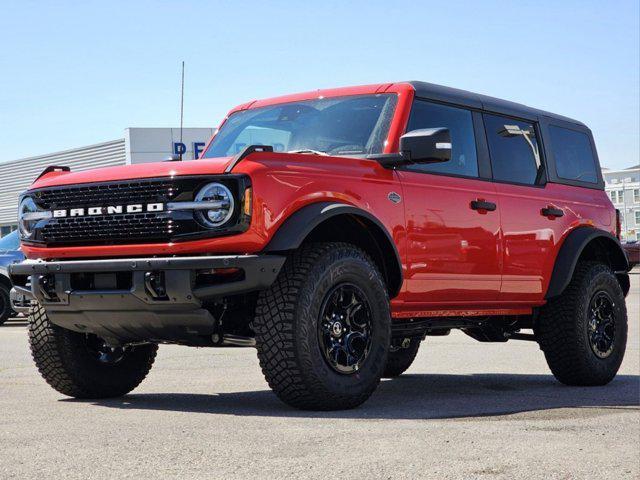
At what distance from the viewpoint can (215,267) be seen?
6.29 meters

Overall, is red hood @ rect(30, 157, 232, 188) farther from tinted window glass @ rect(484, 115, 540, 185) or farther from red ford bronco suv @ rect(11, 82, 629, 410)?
tinted window glass @ rect(484, 115, 540, 185)

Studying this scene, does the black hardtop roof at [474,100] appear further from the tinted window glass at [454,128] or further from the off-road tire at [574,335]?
the off-road tire at [574,335]

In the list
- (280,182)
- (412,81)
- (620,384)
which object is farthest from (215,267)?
(620,384)

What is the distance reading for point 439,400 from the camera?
7680 millimetres

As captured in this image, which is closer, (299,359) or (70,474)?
(70,474)

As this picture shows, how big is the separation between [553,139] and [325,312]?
375 centimetres

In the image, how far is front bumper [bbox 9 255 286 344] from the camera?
6316mm

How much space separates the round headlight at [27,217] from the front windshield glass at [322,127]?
1572 millimetres

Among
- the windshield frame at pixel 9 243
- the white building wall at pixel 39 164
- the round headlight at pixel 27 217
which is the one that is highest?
the round headlight at pixel 27 217

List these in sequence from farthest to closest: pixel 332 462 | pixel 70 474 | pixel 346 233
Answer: pixel 346 233 < pixel 332 462 < pixel 70 474

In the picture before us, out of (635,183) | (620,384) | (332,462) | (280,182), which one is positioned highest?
(280,182)

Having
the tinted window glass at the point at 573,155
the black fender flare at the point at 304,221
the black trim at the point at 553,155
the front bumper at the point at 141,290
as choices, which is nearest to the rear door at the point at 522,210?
the black trim at the point at 553,155

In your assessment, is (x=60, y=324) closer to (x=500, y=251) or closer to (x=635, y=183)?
(x=500, y=251)

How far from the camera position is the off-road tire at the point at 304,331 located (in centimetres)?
646
